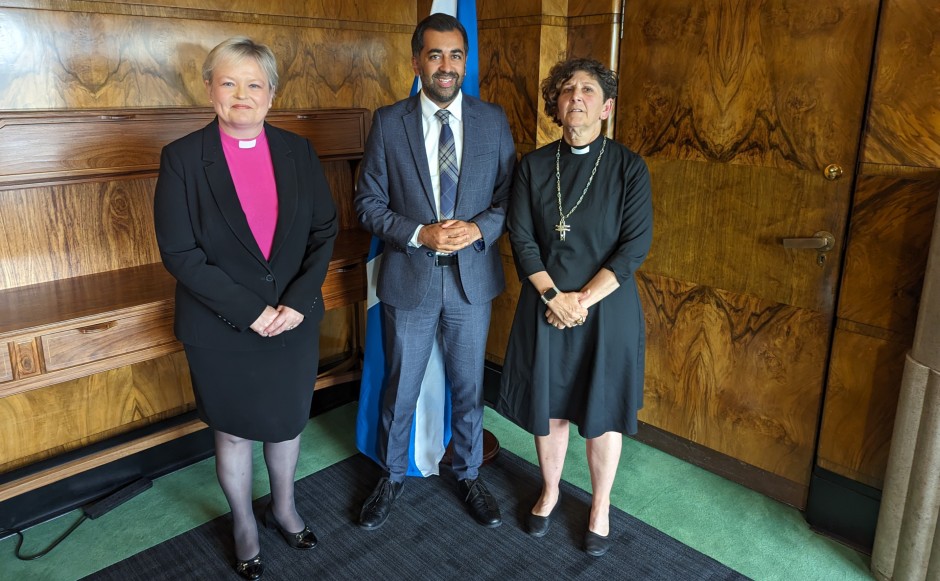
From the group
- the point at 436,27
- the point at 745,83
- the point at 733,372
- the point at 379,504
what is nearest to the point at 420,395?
the point at 379,504

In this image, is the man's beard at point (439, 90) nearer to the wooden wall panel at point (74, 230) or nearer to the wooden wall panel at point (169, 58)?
the wooden wall panel at point (169, 58)

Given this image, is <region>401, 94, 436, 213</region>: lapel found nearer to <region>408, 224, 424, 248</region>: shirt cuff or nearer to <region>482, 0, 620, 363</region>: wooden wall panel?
<region>408, 224, 424, 248</region>: shirt cuff

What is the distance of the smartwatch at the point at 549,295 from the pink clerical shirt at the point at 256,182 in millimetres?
910

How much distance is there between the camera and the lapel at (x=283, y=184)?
2.30 m

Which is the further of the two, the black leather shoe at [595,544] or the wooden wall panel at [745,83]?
the black leather shoe at [595,544]

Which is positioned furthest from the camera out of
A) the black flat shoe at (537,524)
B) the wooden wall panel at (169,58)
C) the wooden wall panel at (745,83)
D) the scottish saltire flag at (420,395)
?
the scottish saltire flag at (420,395)

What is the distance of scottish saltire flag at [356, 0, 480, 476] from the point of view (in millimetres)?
2879

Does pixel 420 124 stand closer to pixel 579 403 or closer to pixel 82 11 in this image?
pixel 579 403

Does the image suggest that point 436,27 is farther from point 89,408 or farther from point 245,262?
point 89,408

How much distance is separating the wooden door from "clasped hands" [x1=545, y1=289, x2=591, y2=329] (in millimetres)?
861

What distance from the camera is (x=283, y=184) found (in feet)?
7.60

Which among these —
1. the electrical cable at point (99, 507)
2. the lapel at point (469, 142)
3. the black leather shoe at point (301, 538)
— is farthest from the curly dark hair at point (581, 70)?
the electrical cable at point (99, 507)

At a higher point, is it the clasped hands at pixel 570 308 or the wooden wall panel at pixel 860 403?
the clasped hands at pixel 570 308

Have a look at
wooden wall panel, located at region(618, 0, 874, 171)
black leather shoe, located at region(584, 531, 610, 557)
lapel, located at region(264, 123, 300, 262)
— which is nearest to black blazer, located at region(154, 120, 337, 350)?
lapel, located at region(264, 123, 300, 262)
